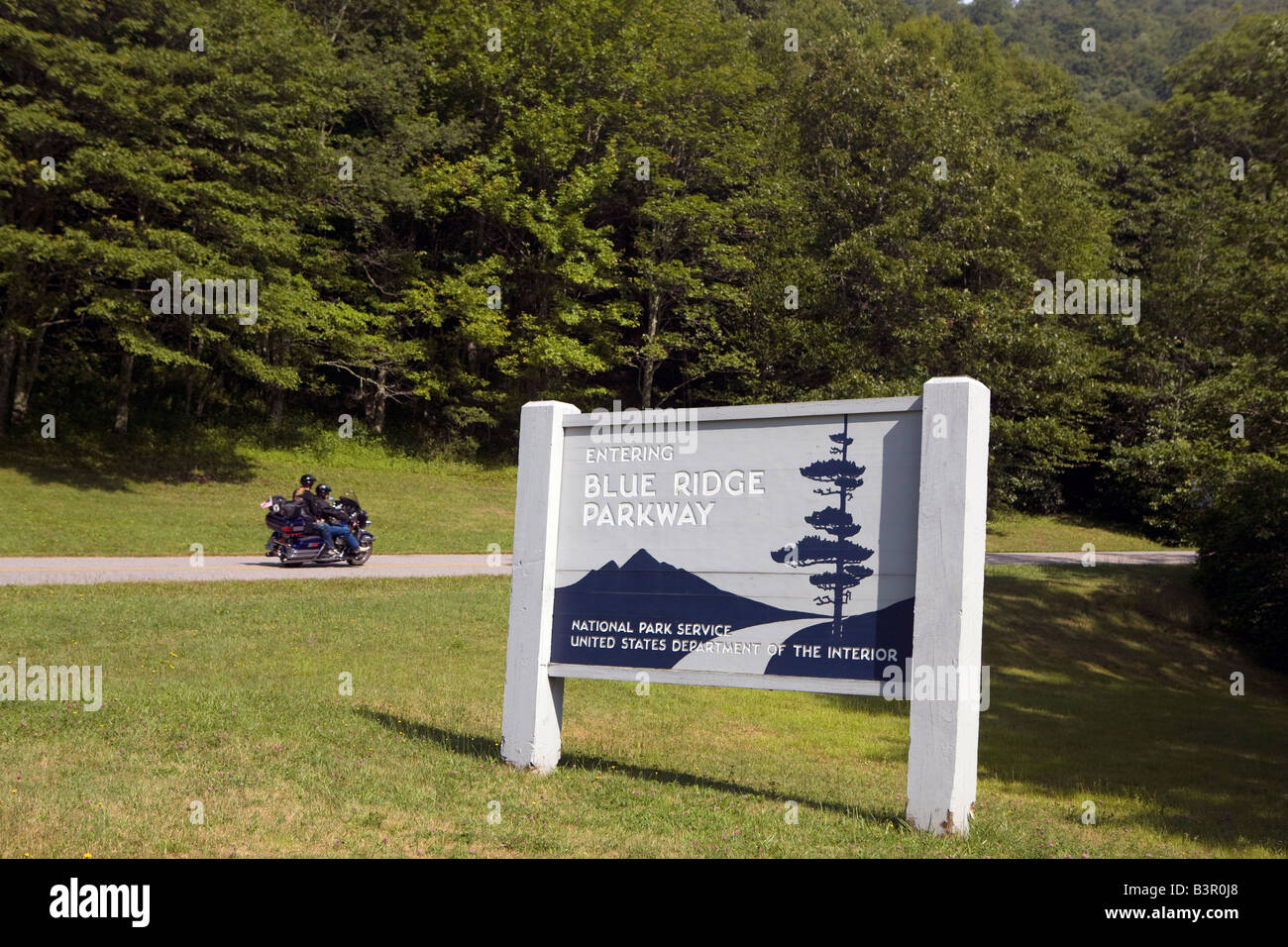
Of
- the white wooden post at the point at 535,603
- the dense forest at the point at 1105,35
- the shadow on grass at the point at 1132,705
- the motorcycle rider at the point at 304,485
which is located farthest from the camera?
the dense forest at the point at 1105,35

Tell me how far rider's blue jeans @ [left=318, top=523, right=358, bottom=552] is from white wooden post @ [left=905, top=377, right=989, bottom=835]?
659 inches

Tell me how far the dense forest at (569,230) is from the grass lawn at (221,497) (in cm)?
255

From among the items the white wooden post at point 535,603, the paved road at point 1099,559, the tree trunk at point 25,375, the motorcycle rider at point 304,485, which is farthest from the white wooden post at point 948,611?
the tree trunk at point 25,375

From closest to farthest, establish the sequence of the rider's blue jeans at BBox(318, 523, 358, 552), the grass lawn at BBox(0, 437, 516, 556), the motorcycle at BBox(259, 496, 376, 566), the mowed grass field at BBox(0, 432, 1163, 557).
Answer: the motorcycle at BBox(259, 496, 376, 566)
the rider's blue jeans at BBox(318, 523, 358, 552)
the grass lawn at BBox(0, 437, 516, 556)
the mowed grass field at BBox(0, 432, 1163, 557)

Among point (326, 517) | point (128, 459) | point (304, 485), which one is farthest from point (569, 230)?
point (326, 517)

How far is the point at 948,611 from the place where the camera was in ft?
21.9

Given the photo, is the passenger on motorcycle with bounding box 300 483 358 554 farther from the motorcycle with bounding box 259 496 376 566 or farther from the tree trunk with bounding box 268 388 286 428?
the tree trunk with bounding box 268 388 286 428

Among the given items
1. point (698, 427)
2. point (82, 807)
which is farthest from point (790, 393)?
point (82, 807)

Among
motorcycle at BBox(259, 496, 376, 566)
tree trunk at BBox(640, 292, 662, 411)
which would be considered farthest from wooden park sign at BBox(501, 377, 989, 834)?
tree trunk at BBox(640, 292, 662, 411)

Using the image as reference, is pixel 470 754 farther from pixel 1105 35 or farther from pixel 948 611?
pixel 1105 35

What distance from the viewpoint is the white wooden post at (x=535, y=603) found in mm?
8133

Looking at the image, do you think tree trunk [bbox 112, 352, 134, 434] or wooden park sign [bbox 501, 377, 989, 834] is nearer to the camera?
wooden park sign [bbox 501, 377, 989, 834]

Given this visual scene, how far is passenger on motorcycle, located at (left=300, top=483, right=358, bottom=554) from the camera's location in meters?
21.7

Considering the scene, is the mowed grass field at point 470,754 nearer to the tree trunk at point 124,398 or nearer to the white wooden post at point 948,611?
the white wooden post at point 948,611
